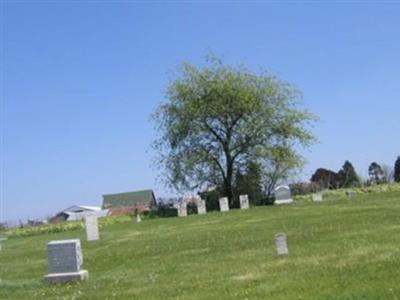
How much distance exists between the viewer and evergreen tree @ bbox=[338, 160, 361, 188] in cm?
6459

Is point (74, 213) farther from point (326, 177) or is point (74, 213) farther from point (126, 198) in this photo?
point (326, 177)

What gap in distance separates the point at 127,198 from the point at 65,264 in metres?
81.5

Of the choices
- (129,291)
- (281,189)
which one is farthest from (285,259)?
(281,189)

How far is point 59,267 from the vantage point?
15.2 m

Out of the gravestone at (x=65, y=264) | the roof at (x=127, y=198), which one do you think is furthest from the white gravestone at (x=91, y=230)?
the roof at (x=127, y=198)

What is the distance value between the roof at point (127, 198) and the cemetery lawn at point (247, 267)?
237 ft

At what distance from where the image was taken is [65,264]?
1510 cm

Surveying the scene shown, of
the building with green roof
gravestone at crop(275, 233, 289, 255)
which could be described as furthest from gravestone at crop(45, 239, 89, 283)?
the building with green roof

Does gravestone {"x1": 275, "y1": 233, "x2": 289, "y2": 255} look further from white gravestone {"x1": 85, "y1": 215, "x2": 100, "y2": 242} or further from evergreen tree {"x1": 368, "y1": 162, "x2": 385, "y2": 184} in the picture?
evergreen tree {"x1": 368, "y1": 162, "x2": 385, "y2": 184}

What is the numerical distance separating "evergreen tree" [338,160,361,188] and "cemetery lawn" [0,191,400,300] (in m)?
43.0

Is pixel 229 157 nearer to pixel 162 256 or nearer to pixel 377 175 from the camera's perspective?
pixel 377 175

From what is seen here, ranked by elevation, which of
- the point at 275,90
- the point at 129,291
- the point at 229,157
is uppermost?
the point at 275,90

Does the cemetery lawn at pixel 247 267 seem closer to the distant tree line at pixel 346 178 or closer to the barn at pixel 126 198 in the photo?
the distant tree line at pixel 346 178

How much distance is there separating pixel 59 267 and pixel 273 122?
36.3m
